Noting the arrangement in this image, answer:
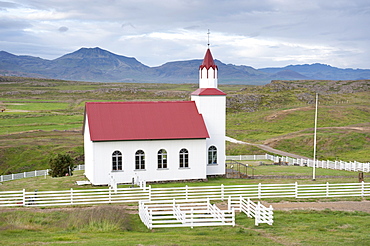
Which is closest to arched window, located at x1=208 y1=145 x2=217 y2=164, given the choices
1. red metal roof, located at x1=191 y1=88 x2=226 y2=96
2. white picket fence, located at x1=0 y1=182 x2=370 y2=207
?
red metal roof, located at x1=191 y1=88 x2=226 y2=96

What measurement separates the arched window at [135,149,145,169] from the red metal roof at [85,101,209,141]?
1310 mm

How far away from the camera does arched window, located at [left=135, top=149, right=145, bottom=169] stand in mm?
35344

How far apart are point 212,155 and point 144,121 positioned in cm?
672

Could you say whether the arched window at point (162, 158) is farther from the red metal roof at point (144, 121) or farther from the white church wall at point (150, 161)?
the red metal roof at point (144, 121)

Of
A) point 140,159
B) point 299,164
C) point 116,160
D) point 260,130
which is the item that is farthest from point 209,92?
point 260,130

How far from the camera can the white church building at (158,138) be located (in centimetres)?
3466

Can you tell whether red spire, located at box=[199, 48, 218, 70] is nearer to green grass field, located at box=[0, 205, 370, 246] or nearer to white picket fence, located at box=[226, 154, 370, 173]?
white picket fence, located at box=[226, 154, 370, 173]

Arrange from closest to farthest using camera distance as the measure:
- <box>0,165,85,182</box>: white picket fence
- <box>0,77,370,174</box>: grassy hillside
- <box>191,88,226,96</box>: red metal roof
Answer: <box>191,88,226,96</box>: red metal roof
<box>0,165,85,182</box>: white picket fence
<box>0,77,370,174</box>: grassy hillside

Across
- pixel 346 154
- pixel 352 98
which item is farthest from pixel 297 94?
pixel 346 154

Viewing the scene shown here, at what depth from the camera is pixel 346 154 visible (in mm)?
57375

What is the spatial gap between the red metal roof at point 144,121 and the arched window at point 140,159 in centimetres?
131

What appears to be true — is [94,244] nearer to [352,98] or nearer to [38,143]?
[38,143]

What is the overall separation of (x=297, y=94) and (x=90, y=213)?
4408 inches

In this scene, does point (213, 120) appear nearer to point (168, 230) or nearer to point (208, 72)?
point (208, 72)
